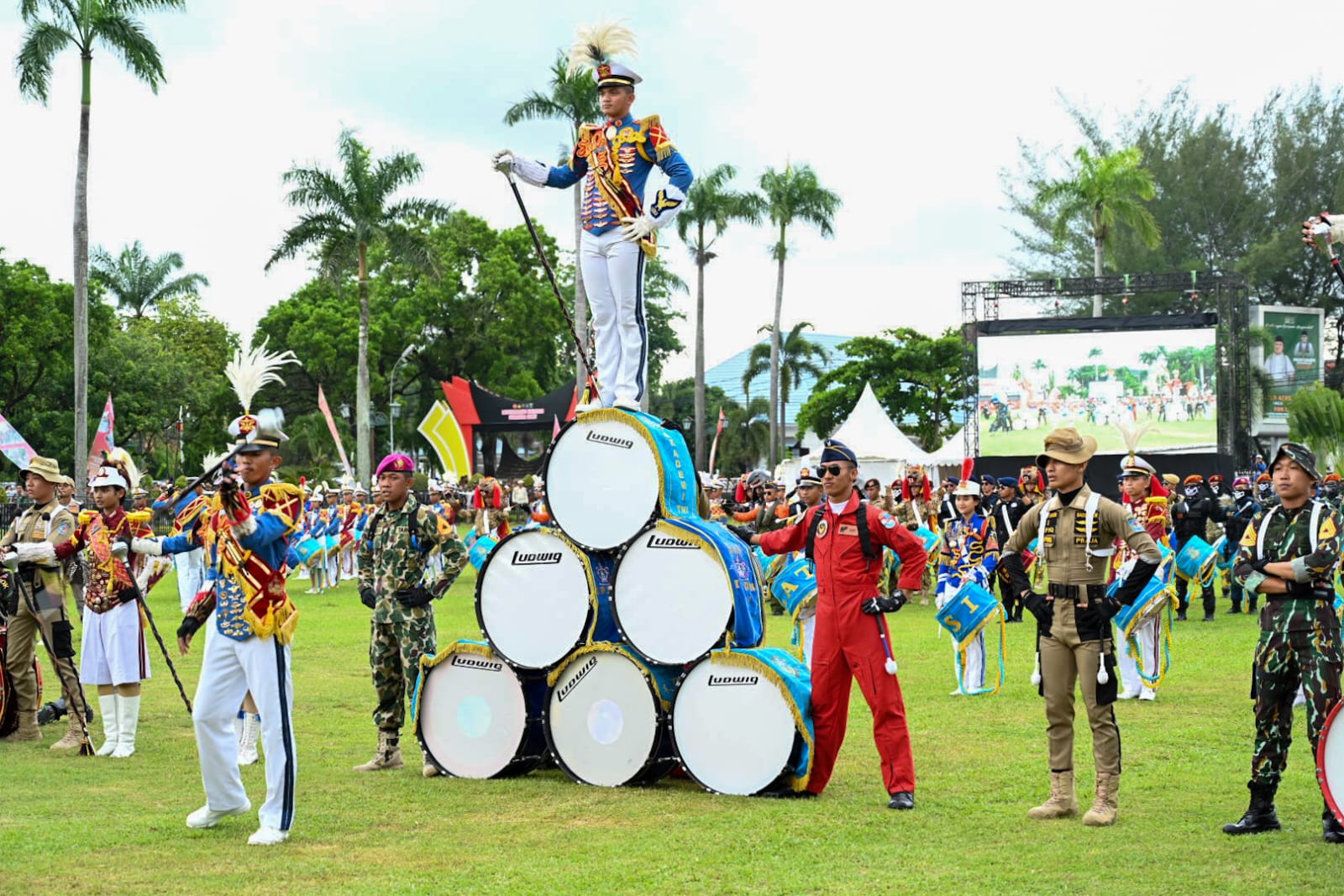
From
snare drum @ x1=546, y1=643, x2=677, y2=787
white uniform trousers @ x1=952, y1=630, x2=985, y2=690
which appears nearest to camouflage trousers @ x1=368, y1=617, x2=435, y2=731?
snare drum @ x1=546, y1=643, x2=677, y2=787

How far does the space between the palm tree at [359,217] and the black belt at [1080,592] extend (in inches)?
1328

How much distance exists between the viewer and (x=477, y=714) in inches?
371

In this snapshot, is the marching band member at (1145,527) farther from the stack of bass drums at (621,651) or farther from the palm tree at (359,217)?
the palm tree at (359,217)

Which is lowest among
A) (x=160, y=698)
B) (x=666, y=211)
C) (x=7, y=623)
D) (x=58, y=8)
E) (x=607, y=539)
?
(x=160, y=698)

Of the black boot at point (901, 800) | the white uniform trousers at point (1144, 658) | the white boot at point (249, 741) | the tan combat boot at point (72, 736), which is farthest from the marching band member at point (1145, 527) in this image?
the tan combat boot at point (72, 736)

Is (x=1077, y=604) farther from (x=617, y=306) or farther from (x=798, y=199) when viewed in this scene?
(x=798, y=199)

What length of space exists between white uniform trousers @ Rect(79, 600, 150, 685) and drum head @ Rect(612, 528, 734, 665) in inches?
153

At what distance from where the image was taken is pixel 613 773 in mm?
9000

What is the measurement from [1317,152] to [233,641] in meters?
68.8

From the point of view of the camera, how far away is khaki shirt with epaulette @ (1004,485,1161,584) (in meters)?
7.68

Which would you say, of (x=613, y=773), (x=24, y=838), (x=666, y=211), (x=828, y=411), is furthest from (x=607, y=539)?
(x=828, y=411)

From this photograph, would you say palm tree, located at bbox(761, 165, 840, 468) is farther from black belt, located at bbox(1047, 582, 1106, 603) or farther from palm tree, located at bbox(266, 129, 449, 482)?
black belt, located at bbox(1047, 582, 1106, 603)

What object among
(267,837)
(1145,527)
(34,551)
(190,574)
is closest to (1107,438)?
(190,574)

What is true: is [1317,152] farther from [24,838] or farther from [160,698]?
[24,838]
